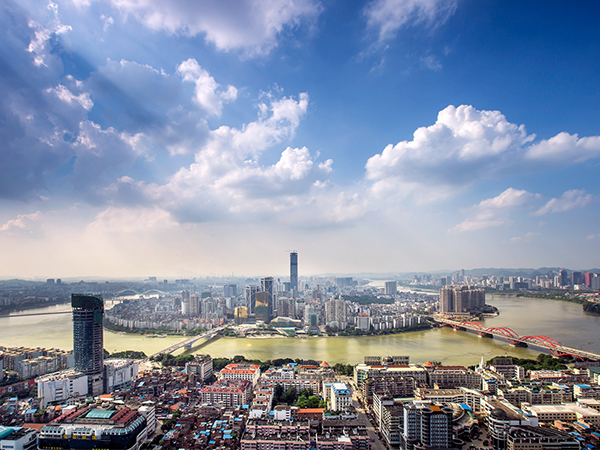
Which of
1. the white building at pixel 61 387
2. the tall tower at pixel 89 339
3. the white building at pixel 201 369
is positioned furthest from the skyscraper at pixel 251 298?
the white building at pixel 61 387

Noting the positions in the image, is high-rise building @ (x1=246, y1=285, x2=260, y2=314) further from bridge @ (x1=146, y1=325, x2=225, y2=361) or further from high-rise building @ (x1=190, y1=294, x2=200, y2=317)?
bridge @ (x1=146, y1=325, x2=225, y2=361)

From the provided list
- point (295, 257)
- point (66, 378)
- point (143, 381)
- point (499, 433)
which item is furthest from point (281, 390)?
point (295, 257)

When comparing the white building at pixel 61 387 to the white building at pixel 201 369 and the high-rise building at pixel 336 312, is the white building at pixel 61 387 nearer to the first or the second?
the white building at pixel 201 369

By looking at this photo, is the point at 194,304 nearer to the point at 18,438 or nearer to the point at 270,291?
the point at 270,291

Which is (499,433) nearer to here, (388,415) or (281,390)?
A: (388,415)

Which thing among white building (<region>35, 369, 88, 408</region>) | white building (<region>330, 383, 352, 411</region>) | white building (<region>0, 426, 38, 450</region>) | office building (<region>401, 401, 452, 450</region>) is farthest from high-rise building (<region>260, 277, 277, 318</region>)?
office building (<region>401, 401, 452, 450</region>)

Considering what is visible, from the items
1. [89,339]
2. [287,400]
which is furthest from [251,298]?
[287,400]
